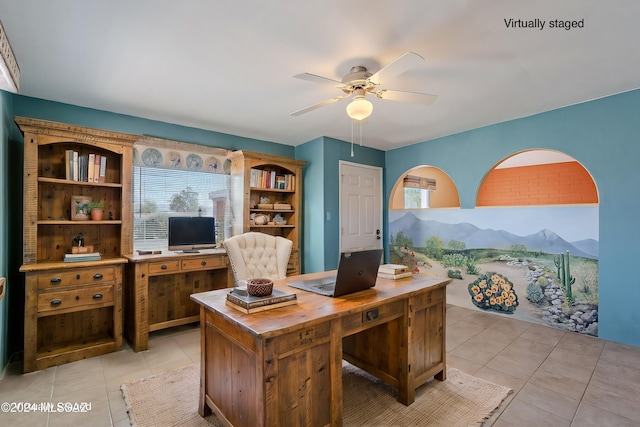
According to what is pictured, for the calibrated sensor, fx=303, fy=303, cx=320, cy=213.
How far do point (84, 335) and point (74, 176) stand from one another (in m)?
1.58

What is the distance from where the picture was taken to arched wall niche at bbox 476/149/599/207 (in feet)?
17.7

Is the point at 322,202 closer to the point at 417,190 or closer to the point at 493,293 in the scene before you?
the point at 493,293

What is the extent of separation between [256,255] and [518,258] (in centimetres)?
318

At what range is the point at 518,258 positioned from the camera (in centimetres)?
374

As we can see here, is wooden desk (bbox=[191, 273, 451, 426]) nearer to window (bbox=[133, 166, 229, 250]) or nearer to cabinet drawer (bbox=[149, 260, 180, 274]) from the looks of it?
cabinet drawer (bbox=[149, 260, 180, 274])

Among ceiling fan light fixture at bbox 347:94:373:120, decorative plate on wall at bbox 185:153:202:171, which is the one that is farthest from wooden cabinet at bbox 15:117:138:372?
ceiling fan light fixture at bbox 347:94:373:120

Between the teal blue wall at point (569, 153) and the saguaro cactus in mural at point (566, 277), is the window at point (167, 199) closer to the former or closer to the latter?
the teal blue wall at point (569, 153)

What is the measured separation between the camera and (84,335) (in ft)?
9.96

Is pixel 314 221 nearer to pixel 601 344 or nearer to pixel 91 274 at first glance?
pixel 91 274

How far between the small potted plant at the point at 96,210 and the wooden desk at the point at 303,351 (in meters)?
1.98

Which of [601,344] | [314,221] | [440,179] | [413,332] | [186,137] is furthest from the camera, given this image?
[440,179]

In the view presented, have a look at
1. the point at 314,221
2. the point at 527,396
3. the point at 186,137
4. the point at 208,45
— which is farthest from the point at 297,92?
the point at 527,396

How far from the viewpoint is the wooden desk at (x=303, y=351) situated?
1.38m

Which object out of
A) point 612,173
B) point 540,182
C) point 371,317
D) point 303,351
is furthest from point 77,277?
point 540,182
